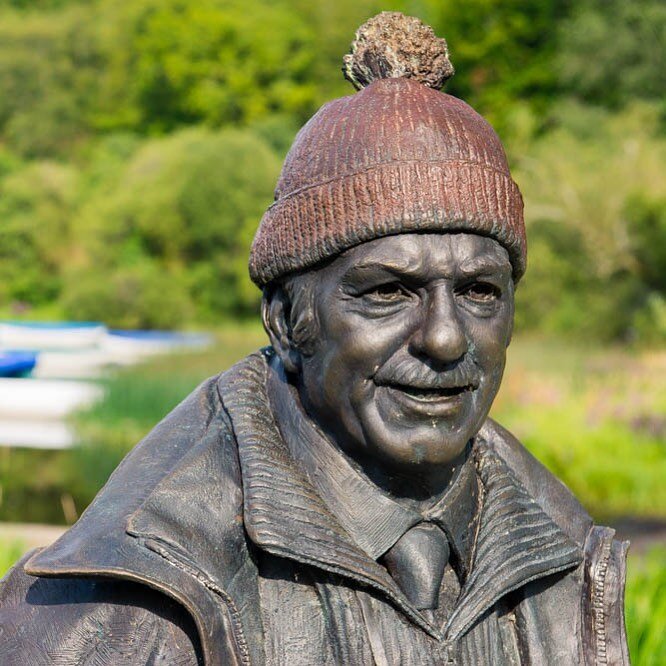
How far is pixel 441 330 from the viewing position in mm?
1861

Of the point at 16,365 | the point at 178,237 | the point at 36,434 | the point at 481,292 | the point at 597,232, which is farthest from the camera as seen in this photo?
the point at 178,237

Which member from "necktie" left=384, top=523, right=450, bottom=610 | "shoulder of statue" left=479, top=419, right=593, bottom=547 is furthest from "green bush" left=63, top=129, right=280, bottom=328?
"necktie" left=384, top=523, right=450, bottom=610

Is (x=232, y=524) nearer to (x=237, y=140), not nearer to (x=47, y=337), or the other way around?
(x=47, y=337)

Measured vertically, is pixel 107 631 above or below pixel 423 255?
below

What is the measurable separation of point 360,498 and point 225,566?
0.28m

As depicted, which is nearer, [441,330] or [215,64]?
[441,330]

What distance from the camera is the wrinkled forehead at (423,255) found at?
6.18 feet

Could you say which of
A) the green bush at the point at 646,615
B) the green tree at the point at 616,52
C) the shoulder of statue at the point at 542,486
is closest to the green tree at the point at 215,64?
the green tree at the point at 616,52

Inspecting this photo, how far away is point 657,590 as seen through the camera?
4.54m

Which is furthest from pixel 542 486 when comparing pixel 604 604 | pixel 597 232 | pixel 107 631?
pixel 597 232

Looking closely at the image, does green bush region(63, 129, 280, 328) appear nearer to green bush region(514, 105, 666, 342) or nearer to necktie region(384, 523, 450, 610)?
green bush region(514, 105, 666, 342)

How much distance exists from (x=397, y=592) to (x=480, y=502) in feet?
1.04

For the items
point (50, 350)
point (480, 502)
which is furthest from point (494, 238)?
point (50, 350)

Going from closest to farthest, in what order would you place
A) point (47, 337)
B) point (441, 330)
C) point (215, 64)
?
point (441, 330), point (47, 337), point (215, 64)
